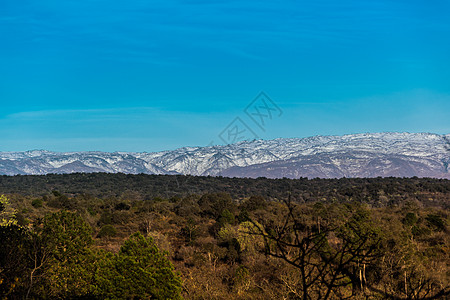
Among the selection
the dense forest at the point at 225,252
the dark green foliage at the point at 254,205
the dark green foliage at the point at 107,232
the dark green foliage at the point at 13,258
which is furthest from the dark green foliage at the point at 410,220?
the dark green foliage at the point at 13,258

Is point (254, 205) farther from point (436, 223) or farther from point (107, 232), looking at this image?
point (436, 223)

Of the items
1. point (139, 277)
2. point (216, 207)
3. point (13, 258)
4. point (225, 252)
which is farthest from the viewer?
point (216, 207)

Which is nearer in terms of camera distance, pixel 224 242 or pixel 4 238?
pixel 4 238

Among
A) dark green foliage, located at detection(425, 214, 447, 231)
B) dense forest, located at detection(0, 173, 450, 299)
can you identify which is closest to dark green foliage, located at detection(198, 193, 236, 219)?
dense forest, located at detection(0, 173, 450, 299)

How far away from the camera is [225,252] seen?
4141cm

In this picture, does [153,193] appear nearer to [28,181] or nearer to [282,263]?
[28,181]

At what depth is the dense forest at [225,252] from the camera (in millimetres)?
8625

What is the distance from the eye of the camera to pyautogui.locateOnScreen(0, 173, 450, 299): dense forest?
8.62 meters

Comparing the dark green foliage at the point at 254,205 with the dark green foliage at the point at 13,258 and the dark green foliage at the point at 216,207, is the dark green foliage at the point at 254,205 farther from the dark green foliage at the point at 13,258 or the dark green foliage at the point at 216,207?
the dark green foliage at the point at 13,258

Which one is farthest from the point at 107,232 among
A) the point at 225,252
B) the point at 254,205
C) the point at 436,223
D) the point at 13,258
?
the point at 436,223

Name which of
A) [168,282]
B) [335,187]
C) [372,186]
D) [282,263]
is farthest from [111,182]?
[168,282]

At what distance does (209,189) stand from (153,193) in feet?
64.5

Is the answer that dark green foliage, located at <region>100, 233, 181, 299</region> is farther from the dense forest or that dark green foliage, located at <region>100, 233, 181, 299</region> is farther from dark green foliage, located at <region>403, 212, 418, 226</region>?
dark green foliage, located at <region>403, 212, 418, 226</region>

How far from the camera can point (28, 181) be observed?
14150 centimetres
